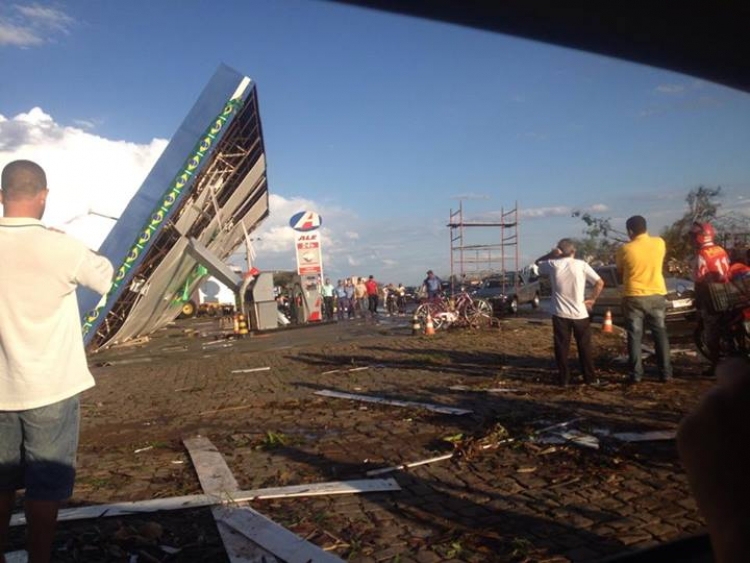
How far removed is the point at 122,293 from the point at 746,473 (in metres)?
20.7

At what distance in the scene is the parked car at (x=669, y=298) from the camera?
49.0ft

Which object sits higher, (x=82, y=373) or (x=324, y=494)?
(x=82, y=373)

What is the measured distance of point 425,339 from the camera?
48.4 feet

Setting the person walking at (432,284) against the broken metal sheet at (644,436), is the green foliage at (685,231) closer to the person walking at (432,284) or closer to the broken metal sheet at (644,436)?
the broken metal sheet at (644,436)

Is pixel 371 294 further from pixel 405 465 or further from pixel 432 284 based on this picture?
pixel 405 465

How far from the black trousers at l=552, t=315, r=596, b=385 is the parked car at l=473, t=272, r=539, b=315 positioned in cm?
1525

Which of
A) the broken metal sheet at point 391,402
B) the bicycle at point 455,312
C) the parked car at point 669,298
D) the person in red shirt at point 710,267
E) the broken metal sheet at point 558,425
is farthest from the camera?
the bicycle at point 455,312

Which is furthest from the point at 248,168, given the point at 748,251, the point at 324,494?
the point at 324,494

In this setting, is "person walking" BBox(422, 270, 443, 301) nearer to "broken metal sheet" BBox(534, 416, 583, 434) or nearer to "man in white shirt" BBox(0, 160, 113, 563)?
"broken metal sheet" BBox(534, 416, 583, 434)

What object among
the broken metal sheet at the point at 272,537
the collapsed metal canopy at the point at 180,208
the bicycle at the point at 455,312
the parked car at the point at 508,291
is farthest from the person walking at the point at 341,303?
the broken metal sheet at the point at 272,537

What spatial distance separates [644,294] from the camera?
24.4 feet

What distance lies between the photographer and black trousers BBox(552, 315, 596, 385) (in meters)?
7.62

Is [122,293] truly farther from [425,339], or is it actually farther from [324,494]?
[324,494]

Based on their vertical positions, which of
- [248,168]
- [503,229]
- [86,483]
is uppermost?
[248,168]
